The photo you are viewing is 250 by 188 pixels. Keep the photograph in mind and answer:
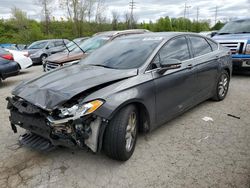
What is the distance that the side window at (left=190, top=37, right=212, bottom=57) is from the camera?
4.50 metres

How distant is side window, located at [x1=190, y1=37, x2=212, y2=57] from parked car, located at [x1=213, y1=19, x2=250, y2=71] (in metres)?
2.87

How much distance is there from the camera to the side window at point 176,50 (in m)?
3.72

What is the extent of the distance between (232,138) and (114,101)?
204 centimetres

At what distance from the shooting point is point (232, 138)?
3.63 metres

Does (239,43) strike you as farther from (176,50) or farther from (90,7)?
(90,7)

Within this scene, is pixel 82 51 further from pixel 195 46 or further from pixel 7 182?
pixel 7 182

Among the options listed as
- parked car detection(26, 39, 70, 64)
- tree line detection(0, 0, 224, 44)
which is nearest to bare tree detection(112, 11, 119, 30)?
tree line detection(0, 0, 224, 44)

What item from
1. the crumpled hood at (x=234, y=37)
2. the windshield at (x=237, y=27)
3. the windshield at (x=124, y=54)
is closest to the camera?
the windshield at (x=124, y=54)

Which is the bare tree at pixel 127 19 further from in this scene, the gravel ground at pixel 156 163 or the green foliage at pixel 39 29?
the gravel ground at pixel 156 163

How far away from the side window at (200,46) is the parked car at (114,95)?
4cm

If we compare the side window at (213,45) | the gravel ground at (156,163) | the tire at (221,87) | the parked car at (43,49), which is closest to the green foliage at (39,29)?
the parked car at (43,49)

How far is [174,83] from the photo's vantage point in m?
3.72

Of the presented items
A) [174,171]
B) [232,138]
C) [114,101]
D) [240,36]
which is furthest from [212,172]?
[240,36]

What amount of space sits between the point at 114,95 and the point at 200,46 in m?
2.68
